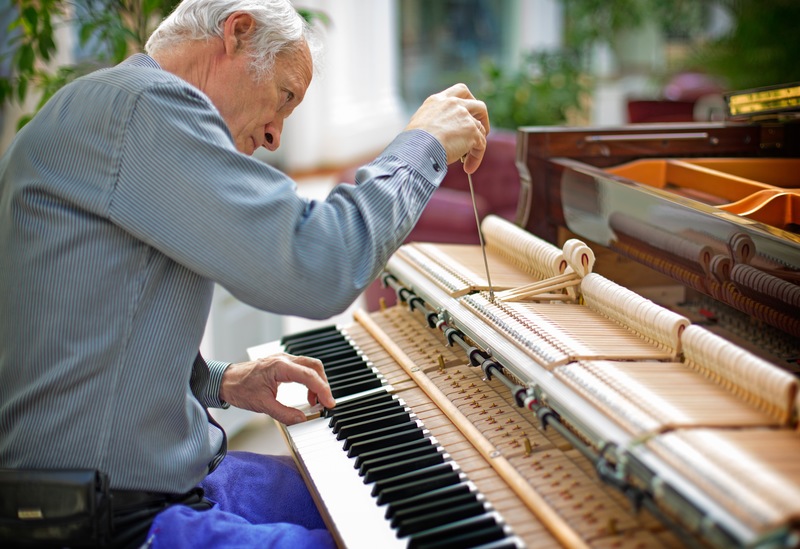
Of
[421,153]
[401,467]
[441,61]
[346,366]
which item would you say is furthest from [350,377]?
[441,61]

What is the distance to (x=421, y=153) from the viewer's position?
4.99 ft

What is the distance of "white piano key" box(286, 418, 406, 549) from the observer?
4.57 ft

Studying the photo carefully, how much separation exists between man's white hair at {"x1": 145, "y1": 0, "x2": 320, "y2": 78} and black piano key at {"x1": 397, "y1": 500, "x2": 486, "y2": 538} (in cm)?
90

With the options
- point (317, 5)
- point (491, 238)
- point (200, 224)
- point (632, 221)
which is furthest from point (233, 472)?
point (317, 5)

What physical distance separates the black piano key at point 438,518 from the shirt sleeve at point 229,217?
40 cm

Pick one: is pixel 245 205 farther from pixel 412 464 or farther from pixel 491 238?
pixel 491 238

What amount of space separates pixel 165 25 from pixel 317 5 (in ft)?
23.9

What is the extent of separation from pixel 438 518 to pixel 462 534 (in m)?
0.06

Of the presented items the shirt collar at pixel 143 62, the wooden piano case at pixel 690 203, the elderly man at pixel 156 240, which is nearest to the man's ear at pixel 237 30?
the elderly man at pixel 156 240

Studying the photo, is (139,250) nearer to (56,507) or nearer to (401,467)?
(56,507)

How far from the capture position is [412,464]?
1.57m

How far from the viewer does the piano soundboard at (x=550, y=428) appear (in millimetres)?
1132

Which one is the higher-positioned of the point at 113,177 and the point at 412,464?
the point at 113,177

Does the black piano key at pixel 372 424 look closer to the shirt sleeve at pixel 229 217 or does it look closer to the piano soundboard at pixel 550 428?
the piano soundboard at pixel 550 428
